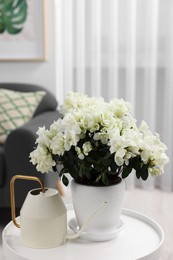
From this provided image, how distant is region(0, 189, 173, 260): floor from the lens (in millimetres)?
2502

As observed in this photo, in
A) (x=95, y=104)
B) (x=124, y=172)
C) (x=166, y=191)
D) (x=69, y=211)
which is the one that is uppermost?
(x=95, y=104)

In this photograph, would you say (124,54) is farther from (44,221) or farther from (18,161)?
(44,221)

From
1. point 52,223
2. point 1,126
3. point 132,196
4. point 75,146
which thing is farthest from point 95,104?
point 132,196

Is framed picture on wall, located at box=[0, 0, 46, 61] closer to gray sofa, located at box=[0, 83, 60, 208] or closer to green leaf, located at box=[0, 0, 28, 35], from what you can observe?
green leaf, located at box=[0, 0, 28, 35]

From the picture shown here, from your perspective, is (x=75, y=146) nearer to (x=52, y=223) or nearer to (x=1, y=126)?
(x=52, y=223)

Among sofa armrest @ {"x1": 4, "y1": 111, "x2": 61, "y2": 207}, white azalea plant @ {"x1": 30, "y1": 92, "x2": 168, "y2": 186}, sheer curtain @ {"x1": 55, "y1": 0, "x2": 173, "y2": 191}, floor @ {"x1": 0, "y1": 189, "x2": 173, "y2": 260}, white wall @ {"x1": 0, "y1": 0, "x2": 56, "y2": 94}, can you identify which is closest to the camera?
white azalea plant @ {"x1": 30, "y1": 92, "x2": 168, "y2": 186}

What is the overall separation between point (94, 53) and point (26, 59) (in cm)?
48

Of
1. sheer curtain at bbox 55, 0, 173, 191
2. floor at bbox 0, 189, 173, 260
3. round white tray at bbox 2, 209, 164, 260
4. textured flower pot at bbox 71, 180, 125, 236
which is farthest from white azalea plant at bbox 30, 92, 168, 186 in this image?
sheer curtain at bbox 55, 0, 173, 191

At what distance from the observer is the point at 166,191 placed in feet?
10.5

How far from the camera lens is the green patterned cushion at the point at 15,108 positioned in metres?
2.69

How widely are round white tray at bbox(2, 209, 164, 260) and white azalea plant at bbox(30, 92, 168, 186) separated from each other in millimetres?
190

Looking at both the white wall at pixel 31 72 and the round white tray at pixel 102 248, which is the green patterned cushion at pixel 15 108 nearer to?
the white wall at pixel 31 72

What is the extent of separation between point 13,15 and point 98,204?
2.08 meters

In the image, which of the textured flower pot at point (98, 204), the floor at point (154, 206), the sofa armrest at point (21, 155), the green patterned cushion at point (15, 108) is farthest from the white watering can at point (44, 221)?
the green patterned cushion at point (15, 108)
